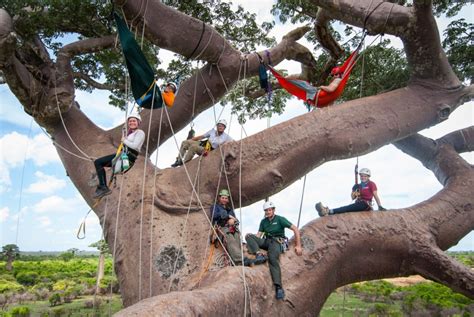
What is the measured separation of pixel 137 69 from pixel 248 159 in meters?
1.55

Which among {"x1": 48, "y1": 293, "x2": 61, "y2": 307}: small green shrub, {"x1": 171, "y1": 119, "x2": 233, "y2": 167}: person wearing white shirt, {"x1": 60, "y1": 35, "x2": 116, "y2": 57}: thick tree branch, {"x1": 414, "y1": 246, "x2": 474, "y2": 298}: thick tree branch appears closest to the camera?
{"x1": 414, "y1": 246, "x2": 474, "y2": 298}: thick tree branch

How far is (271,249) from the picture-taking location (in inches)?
144

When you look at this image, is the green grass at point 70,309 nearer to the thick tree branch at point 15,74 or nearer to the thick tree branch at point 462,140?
the thick tree branch at point 15,74

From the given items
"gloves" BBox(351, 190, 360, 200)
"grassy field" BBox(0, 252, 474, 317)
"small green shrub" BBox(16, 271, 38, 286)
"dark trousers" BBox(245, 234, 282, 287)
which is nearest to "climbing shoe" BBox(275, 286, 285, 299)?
"dark trousers" BBox(245, 234, 282, 287)

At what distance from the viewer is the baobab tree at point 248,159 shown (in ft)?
12.4

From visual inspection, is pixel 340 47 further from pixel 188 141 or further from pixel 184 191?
pixel 184 191

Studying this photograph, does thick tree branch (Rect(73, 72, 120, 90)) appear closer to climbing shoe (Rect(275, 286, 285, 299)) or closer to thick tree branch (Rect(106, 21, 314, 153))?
thick tree branch (Rect(106, 21, 314, 153))

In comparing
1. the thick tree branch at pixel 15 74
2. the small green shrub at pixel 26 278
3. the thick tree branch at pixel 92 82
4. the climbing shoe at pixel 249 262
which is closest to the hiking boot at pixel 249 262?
the climbing shoe at pixel 249 262

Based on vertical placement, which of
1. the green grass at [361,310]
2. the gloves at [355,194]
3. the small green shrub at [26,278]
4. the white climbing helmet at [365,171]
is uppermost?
the white climbing helmet at [365,171]

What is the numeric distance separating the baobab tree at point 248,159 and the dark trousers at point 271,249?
0.11 metres

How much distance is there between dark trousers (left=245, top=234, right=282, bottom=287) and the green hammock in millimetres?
1734

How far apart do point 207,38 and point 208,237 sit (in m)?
2.54

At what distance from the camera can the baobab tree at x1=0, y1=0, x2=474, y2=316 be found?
3766 millimetres

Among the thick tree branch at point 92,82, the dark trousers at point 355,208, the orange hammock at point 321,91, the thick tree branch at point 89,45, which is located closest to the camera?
the dark trousers at point 355,208
